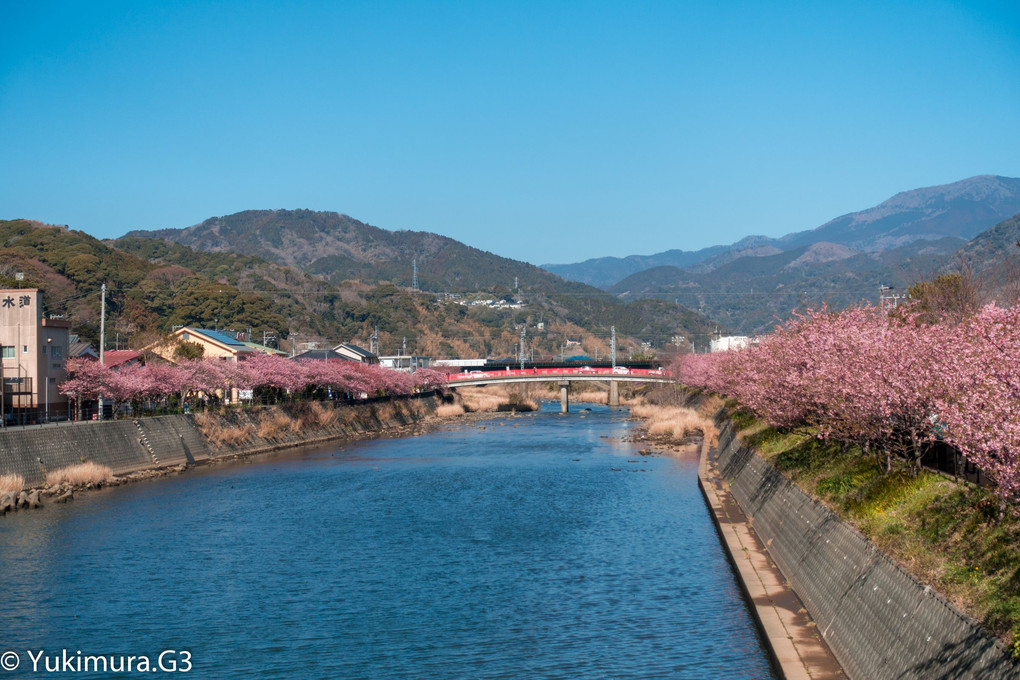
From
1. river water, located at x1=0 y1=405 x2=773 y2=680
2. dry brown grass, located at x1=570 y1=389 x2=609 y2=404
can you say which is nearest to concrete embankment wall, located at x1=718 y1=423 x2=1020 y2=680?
river water, located at x1=0 y1=405 x2=773 y2=680

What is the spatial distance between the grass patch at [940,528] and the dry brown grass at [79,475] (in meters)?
30.6

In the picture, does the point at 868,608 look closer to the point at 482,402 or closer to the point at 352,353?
the point at 352,353

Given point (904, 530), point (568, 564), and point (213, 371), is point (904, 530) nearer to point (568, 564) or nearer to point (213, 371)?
point (568, 564)

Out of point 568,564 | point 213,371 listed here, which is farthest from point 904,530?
point 213,371

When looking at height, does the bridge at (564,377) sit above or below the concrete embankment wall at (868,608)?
above

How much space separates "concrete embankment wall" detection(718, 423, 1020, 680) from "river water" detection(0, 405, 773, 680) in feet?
5.54

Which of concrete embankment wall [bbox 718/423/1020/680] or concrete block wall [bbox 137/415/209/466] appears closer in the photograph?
concrete embankment wall [bbox 718/423/1020/680]

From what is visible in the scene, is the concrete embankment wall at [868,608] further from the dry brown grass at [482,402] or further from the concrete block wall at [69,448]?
the dry brown grass at [482,402]

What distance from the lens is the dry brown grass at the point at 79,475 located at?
128 feet

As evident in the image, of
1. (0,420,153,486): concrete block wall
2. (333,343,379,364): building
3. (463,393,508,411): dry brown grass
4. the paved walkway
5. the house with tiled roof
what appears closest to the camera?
the paved walkway

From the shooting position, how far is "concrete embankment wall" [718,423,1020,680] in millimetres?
11133

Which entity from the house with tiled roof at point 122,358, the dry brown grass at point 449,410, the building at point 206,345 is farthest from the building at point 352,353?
the house with tiled roof at point 122,358

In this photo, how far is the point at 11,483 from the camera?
35969 mm

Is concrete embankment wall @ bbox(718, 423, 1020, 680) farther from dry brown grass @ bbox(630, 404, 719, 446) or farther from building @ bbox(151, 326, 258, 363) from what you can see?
building @ bbox(151, 326, 258, 363)
